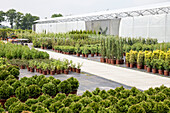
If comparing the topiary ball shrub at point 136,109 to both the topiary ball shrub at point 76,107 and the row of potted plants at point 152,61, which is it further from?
the row of potted plants at point 152,61

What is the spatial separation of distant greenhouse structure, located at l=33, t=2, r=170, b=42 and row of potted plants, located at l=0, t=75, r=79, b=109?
Result: 42.4ft

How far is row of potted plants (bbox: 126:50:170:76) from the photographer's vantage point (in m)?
8.38

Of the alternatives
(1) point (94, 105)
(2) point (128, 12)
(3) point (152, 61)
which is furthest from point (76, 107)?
(2) point (128, 12)

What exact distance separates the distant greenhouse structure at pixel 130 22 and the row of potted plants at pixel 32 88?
12.9 metres

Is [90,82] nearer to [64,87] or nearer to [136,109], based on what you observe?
[64,87]

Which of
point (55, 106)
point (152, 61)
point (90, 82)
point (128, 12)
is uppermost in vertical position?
point (128, 12)

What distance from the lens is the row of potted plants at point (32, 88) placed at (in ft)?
14.5

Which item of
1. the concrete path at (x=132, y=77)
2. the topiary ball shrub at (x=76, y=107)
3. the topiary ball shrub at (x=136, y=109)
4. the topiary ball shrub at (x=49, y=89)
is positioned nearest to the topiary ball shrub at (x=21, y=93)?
the topiary ball shrub at (x=49, y=89)

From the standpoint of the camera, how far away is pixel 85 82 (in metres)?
7.13

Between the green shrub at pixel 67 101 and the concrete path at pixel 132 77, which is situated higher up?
the green shrub at pixel 67 101

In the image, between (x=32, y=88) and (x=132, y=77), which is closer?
(x=32, y=88)

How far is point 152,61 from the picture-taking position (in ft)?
28.6

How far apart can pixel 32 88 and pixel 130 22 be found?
16.4 meters

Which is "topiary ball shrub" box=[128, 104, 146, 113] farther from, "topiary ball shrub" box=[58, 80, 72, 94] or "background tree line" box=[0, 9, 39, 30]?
"background tree line" box=[0, 9, 39, 30]
